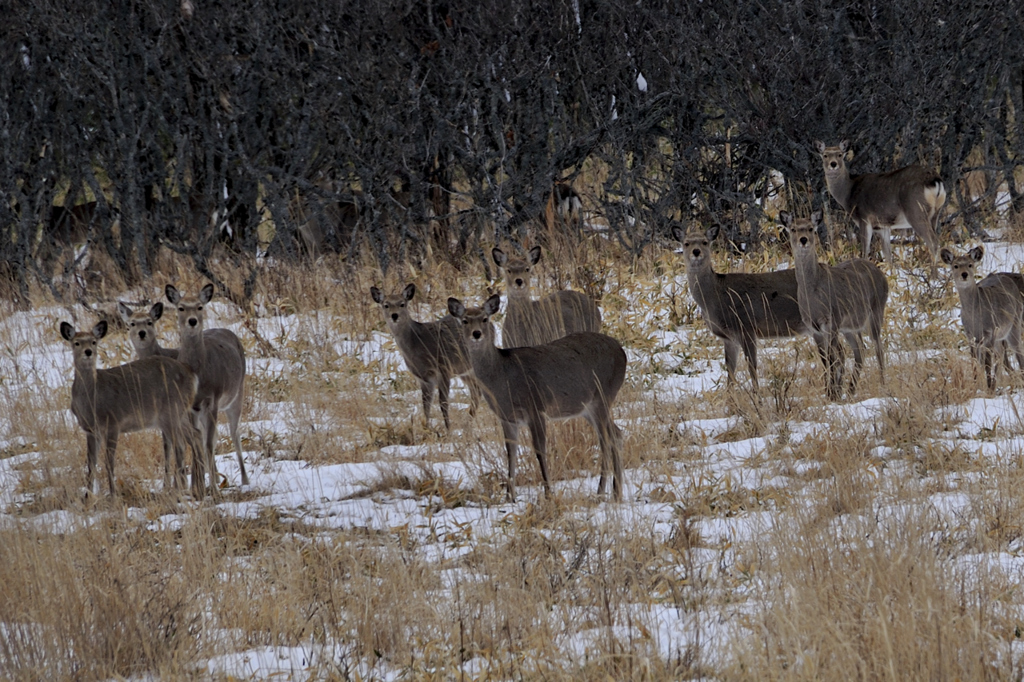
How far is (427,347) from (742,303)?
2.43m

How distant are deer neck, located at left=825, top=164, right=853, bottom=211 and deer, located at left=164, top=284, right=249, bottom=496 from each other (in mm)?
6791

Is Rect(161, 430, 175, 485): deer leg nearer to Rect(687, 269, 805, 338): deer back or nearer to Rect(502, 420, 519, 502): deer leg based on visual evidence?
Rect(502, 420, 519, 502): deer leg

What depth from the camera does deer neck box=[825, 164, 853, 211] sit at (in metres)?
12.3

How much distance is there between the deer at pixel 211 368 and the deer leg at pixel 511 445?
172 centimetres

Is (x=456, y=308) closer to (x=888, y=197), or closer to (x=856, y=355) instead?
(x=856, y=355)

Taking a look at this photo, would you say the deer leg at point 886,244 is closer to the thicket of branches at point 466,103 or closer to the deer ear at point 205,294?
the thicket of branches at point 466,103

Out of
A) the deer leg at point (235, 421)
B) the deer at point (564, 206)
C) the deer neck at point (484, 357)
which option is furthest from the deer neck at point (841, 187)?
the deer leg at point (235, 421)

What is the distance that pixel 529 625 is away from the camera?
4.52m

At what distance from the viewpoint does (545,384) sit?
682cm

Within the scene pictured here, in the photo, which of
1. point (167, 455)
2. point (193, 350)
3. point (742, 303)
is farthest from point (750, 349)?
point (167, 455)

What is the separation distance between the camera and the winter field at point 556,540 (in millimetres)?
4223

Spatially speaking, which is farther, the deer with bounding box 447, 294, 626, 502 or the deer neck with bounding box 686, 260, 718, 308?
the deer neck with bounding box 686, 260, 718, 308

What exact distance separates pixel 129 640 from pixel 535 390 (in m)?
2.92

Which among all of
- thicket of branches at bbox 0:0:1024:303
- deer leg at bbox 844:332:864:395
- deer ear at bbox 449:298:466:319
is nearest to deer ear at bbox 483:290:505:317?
deer ear at bbox 449:298:466:319
